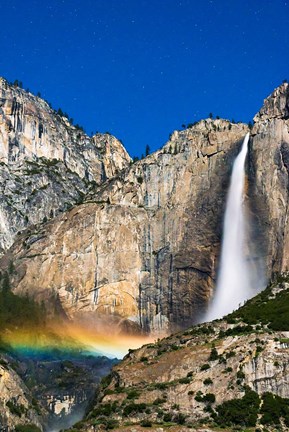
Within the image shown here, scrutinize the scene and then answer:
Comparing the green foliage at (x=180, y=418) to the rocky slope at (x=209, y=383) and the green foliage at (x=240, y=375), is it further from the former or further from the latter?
the green foliage at (x=240, y=375)

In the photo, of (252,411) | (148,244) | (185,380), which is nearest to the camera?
(252,411)

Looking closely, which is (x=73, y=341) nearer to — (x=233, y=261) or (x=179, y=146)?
(x=233, y=261)

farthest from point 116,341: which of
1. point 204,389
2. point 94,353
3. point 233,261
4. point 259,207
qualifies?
point 204,389

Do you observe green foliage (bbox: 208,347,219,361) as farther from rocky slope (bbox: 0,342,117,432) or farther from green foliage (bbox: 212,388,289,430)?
rocky slope (bbox: 0,342,117,432)

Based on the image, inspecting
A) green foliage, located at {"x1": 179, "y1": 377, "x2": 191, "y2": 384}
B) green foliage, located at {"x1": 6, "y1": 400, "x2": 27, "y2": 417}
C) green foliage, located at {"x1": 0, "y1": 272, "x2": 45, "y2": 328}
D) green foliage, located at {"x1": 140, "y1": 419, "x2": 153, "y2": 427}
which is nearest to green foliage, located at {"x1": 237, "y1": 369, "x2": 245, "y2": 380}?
green foliage, located at {"x1": 179, "y1": 377, "x2": 191, "y2": 384}

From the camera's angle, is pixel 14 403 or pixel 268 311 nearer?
pixel 268 311

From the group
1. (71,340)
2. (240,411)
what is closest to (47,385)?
(71,340)

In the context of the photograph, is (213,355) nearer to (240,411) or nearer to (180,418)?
(240,411)
